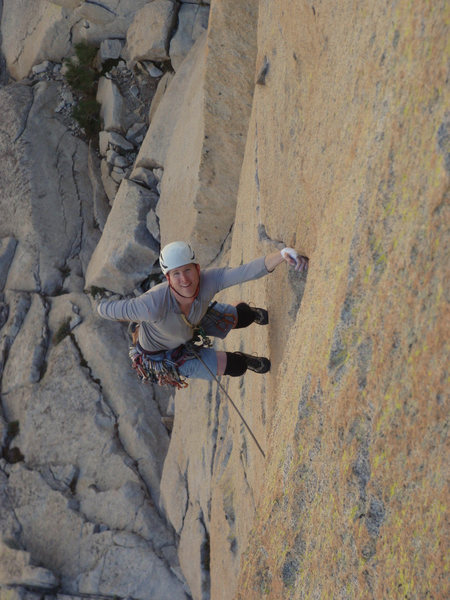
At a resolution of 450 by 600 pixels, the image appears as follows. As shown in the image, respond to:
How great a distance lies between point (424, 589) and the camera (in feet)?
7.04

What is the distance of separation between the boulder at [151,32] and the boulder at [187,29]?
215 millimetres

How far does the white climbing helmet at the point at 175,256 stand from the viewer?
196 inches

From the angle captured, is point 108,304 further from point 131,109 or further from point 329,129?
point 131,109

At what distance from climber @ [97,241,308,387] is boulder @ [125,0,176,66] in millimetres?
8478

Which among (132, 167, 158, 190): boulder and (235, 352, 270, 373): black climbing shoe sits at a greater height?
(132, 167, 158, 190): boulder

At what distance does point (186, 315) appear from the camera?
18.0ft

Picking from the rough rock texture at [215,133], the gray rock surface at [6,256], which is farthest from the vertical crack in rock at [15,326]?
the rough rock texture at [215,133]

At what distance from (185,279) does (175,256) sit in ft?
0.84

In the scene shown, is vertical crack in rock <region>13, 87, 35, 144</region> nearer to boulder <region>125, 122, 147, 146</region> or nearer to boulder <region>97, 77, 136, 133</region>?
boulder <region>97, 77, 136, 133</region>

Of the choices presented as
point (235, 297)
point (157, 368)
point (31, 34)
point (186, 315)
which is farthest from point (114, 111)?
point (186, 315)

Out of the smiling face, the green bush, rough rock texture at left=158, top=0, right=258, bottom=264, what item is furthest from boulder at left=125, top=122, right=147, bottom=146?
the smiling face

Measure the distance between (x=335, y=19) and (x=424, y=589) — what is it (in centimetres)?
358

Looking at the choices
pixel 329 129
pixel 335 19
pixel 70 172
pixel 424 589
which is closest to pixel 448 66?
pixel 329 129

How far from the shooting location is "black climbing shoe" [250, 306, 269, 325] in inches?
223
